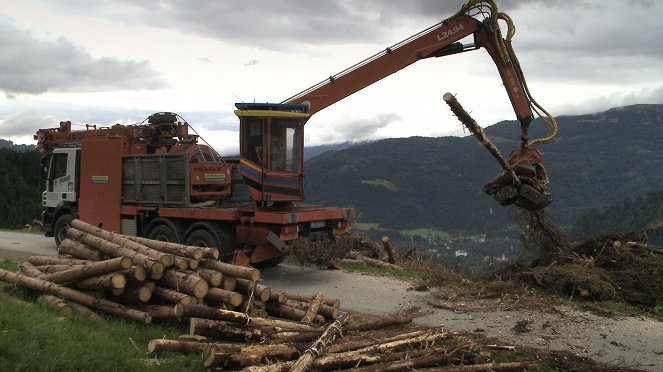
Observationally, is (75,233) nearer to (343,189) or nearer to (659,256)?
(659,256)

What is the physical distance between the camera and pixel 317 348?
5.92 m

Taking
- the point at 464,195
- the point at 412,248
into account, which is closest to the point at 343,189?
the point at 464,195

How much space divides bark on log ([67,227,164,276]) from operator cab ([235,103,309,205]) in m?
3.46

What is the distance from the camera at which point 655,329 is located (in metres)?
7.91

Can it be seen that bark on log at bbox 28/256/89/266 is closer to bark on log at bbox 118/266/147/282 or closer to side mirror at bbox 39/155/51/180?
bark on log at bbox 118/266/147/282

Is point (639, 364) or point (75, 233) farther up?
point (75, 233)

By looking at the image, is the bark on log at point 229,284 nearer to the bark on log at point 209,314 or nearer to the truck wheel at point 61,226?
the bark on log at point 209,314

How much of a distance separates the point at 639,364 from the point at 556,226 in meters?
4.66

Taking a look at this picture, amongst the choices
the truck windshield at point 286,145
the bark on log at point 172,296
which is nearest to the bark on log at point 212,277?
the bark on log at point 172,296

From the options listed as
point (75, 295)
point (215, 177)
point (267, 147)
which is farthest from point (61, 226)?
point (75, 295)

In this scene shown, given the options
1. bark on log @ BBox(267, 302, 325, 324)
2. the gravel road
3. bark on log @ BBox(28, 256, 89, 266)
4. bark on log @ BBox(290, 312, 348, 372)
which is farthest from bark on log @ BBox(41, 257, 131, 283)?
the gravel road

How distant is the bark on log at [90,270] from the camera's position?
761 centimetres

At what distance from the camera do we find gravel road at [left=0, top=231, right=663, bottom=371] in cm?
709

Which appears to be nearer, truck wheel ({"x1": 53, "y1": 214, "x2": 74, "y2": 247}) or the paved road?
the paved road
